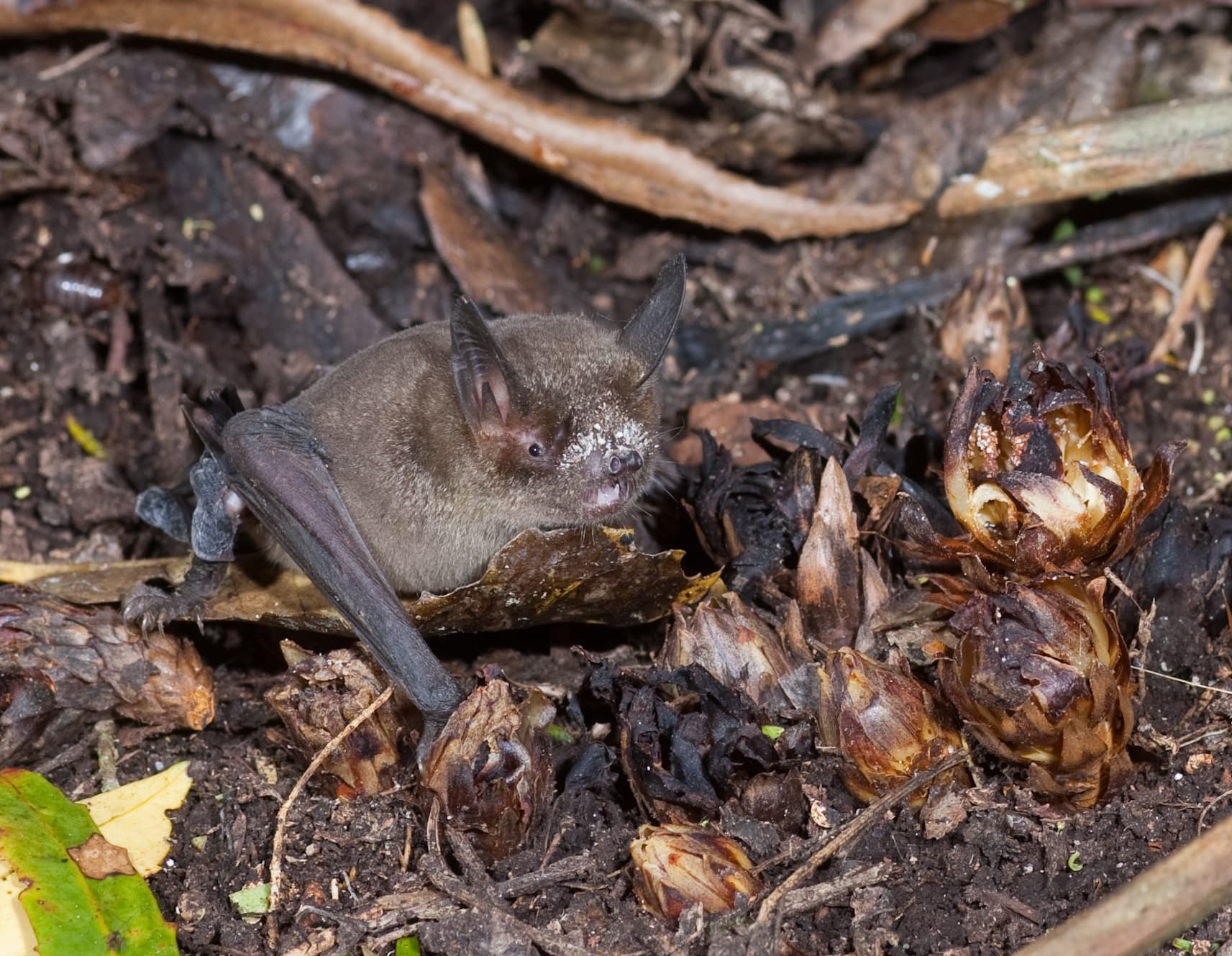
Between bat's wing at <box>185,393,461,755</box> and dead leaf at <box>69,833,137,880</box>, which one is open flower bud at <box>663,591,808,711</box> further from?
dead leaf at <box>69,833,137,880</box>

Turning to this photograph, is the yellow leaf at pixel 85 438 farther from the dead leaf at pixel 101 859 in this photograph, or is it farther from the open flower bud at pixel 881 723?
the open flower bud at pixel 881 723

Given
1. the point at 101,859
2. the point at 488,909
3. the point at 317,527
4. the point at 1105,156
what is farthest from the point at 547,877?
the point at 1105,156

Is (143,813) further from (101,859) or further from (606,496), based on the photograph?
(606,496)

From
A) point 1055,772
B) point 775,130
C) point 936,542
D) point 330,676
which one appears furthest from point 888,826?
point 775,130

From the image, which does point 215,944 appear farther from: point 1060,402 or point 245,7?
point 245,7

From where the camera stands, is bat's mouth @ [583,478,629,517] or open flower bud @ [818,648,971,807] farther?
bat's mouth @ [583,478,629,517]

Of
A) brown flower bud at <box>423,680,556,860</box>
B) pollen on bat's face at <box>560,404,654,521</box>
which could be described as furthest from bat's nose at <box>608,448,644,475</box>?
brown flower bud at <box>423,680,556,860</box>
